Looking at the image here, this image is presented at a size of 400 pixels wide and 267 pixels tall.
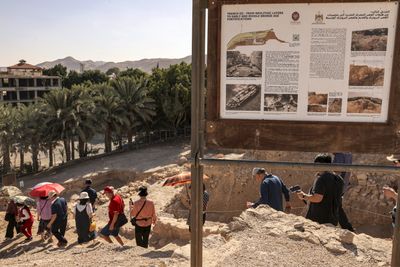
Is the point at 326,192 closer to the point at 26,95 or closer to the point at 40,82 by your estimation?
the point at 26,95

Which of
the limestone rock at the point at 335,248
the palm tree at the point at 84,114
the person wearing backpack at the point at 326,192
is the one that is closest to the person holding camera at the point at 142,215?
the person wearing backpack at the point at 326,192

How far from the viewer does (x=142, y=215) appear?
7066 millimetres

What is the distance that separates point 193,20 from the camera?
3.13 m

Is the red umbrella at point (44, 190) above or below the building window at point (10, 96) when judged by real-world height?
below

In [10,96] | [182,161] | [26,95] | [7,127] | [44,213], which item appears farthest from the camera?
[26,95]

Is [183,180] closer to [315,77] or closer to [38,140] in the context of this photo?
[315,77]

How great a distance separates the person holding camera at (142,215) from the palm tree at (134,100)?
23.7 meters

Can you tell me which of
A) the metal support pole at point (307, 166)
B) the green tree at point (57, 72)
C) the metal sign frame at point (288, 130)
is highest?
the green tree at point (57, 72)

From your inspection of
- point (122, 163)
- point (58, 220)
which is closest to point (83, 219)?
point (58, 220)

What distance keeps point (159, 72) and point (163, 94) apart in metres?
3.63

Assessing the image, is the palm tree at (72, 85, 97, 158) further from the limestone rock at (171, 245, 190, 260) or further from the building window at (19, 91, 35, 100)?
the building window at (19, 91, 35, 100)

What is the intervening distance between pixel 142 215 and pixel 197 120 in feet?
13.9

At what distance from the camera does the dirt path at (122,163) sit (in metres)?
25.7

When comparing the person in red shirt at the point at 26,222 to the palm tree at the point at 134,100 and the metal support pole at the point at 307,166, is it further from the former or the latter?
the palm tree at the point at 134,100
